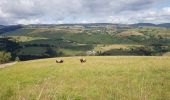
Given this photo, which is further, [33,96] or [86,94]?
[86,94]

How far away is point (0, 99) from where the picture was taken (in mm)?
10297

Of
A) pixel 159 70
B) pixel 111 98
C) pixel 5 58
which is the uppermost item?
pixel 111 98

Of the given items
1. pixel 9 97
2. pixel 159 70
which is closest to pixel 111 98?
pixel 9 97

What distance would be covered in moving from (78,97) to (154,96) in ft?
11.9

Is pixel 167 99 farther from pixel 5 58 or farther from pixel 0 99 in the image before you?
pixel 5 58

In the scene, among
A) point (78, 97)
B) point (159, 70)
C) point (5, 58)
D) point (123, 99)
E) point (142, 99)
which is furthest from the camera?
point (5, 58)

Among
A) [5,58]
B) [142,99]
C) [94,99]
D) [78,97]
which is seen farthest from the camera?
[5,58]

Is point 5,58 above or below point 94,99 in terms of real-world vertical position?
below

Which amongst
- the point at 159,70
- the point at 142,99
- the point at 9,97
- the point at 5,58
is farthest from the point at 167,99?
the point at 5,58

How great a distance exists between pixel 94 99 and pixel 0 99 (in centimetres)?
459

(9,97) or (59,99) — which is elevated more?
(9,97)

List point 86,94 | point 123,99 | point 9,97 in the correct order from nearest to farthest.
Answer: point 9,97
point 123,99
point 86,94

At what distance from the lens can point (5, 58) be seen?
14338 centimetres

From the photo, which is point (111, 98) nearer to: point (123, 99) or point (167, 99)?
point (123, 99)
